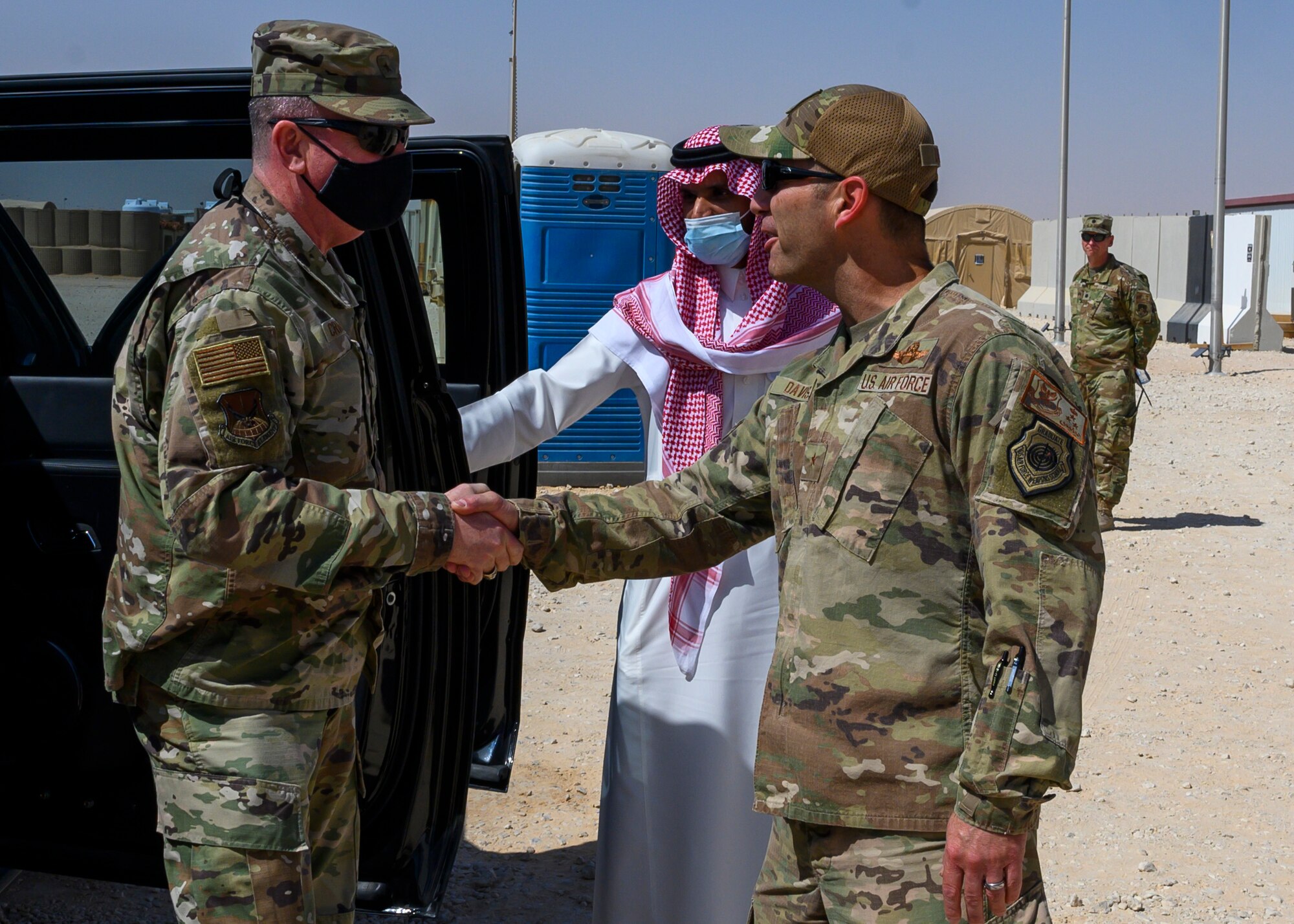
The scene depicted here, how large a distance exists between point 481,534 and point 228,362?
0.55m

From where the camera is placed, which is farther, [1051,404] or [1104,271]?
[1104,271]

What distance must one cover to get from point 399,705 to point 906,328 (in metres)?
1.48

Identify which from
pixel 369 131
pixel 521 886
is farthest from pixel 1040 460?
pixel 521 886

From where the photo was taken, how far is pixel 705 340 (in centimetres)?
316

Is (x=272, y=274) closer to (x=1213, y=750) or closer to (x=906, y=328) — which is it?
(x=906, y=328)

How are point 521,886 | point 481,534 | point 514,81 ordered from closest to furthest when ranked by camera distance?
1. point 481,534
2. point 521,886
3. point 514,81

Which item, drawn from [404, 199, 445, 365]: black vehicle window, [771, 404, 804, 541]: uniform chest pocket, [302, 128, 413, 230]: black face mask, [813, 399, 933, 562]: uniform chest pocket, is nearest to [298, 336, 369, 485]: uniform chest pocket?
[302, 128, 413, 230]: black face mask

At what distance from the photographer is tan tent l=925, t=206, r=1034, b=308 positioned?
108ft

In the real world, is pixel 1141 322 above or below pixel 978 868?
above

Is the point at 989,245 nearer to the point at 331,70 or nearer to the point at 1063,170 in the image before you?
the point at 1063,170

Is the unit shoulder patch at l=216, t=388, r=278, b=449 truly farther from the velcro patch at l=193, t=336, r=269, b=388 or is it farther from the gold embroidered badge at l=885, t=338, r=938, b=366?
the gold embroidered badge at l=885, t=338, r=938, b=366

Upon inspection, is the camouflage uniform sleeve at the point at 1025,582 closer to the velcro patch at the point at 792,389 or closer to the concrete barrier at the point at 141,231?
the velcro patch at the point at 792,389

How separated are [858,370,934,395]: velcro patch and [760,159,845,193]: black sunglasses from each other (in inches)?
12.5

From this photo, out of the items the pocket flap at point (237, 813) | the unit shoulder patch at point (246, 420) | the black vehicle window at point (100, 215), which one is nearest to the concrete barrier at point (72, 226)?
the black vehicle window at point (100, 215)
